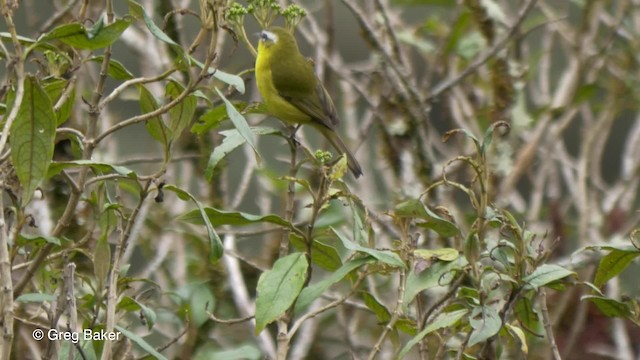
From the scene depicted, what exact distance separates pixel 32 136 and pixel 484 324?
732 millimetres

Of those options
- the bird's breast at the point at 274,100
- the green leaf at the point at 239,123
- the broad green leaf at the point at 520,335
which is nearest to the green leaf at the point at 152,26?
the green leaf at the point at 239,123

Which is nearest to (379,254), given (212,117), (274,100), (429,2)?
(212,117)

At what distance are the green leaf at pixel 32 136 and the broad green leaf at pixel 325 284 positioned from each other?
46cm

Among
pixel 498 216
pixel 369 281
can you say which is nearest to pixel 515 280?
pixel 498 216

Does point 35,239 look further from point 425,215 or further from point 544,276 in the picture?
point 544,276

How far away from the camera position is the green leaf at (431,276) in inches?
70.4

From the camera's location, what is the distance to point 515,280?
1.70 m

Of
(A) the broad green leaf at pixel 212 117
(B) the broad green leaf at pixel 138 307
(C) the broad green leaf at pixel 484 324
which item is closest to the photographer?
(C) the broad green leaf at pixel 484 324

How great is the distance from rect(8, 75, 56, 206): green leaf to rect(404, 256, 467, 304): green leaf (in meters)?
0.62

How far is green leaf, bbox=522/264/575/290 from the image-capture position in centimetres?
170

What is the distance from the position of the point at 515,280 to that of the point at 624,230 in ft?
7.68

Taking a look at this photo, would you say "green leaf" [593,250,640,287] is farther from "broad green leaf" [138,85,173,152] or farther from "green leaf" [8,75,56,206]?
"green leaf" [8,75,56,206]

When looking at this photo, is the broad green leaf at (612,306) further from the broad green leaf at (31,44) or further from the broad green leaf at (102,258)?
the broad green leaf at (31,44)

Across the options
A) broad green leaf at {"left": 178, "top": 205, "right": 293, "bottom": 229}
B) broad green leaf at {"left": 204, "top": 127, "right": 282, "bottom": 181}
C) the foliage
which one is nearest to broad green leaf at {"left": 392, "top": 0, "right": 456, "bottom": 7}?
the foliage
